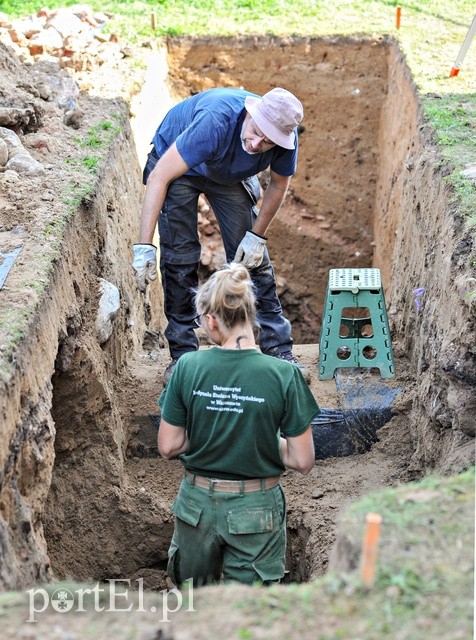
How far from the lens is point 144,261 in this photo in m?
5.63

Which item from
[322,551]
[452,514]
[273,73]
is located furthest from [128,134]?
[452,514]

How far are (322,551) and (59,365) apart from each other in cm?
182

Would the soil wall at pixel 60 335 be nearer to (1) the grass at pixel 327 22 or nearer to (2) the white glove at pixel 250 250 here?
(2) the white glove at pixel 250 250

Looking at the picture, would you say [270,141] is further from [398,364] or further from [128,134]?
[128,134]

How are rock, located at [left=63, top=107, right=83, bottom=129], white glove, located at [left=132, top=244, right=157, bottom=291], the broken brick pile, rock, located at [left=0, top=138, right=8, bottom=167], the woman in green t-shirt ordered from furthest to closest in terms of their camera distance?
the broken brick pile, rock, located at [left=63, top=107, right=83, bottom=129], rock, located at [left=0, top=138, right=8, bottom=167], white glove, located at [left=132, top=244, right=157, bottom=291], the woman in green t-shirt

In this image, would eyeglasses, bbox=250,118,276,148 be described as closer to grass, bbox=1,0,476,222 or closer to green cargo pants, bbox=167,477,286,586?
green cargo pants, bbox=167,477,286,586

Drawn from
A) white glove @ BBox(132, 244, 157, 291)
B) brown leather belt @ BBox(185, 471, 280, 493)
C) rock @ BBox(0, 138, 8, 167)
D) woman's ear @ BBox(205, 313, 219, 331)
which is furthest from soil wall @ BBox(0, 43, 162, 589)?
woman's ear @ BBox(205, 313, 219, 331)

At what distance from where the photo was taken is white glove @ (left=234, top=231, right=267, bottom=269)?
19.7 ft

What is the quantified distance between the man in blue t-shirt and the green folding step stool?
0.31 metres

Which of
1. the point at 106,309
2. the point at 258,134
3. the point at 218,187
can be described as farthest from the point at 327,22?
the point at 106,309

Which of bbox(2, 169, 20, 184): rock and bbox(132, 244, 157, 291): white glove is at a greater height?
bbox(2, 169, 20, 184): rock

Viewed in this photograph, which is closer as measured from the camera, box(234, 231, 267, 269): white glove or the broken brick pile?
box(234, 231, 267, 269): white glove

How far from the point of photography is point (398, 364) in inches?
259

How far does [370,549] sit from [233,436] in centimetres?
118
